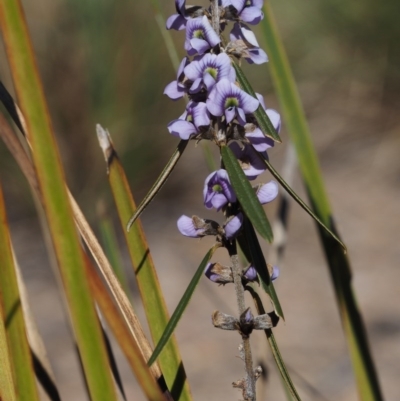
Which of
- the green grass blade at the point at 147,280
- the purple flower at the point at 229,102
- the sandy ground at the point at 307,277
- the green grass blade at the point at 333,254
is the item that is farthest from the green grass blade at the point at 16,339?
the sandy ground at the point at 307,277

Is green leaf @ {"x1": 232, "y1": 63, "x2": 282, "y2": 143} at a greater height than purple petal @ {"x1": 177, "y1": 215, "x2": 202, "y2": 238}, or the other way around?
green leaf @ {"x1": 232, "y1": 63, "x2": 282, "y2": 143}

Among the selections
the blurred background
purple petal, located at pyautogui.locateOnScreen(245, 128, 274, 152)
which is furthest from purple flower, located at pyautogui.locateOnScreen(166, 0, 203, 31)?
the blurred background

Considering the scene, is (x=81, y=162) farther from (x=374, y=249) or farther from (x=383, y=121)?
(x=383, y=121)

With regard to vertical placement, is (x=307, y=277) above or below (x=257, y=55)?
above

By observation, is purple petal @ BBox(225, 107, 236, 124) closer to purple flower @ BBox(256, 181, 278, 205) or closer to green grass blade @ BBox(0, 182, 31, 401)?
purple flower @ BBox(256, 181, 278, 205)

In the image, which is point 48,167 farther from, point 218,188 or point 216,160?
point 216,160

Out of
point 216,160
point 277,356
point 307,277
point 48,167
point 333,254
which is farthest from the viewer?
point 216,160

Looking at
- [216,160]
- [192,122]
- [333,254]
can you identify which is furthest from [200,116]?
[216,160]
